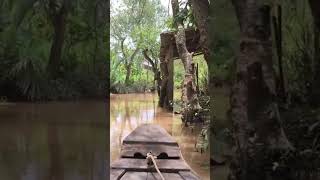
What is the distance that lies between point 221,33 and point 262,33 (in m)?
0.28

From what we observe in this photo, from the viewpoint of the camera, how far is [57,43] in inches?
249

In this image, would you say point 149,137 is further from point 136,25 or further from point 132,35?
point 132,35

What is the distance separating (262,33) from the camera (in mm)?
3461

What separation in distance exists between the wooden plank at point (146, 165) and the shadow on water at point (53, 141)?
17.1 inches

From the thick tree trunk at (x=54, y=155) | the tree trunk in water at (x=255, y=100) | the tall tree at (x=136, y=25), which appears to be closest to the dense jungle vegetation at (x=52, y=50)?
the thick tree trunk at (x=54, y=155)

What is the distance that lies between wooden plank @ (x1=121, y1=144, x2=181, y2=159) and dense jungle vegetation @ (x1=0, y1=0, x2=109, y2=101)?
1.45m

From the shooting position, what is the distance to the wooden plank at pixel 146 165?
3998 mm

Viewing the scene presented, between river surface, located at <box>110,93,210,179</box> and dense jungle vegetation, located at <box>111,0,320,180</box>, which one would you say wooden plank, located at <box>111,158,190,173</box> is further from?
river surface, located at <box>110,93,210,179</box>

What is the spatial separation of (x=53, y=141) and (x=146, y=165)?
212cm

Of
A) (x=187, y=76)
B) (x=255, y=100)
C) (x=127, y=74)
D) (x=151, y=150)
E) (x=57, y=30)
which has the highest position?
(x=57, y=30)

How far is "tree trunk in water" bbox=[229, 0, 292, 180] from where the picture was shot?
11.3 feet

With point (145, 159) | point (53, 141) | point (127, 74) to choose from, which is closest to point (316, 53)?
point (145, 159)

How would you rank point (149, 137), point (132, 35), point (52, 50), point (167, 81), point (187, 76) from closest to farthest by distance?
point (149, 137)
point (52, 50)
point (187, 76)
point (167, 81)
point (132, 35)

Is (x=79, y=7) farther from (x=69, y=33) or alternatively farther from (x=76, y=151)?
(x=76, y=151)
